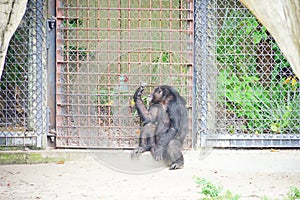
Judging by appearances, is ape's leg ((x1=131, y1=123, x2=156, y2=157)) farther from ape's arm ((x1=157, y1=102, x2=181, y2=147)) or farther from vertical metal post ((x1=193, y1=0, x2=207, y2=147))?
vertical metal post ((x1=193, y1=0, x2=207, y2=147))

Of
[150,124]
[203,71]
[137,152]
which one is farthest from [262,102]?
[137,152]

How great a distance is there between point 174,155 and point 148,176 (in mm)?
524

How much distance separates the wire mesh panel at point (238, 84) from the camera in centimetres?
766

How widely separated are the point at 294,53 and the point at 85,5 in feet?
18.0

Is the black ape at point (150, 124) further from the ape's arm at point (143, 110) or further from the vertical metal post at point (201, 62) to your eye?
the vertical metal post at point (201, 62)

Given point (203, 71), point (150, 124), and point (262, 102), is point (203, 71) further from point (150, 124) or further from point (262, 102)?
point (150, 124)

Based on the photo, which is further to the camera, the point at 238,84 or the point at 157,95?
the point at 238,84

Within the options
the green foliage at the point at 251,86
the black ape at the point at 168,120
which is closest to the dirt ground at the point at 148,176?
the black ape at the point at 168,120

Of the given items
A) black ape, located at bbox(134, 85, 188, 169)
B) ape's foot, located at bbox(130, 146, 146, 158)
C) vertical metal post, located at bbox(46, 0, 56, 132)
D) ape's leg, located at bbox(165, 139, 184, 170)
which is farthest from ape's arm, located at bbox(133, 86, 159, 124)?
vertical metal post, located at bbox(46, 0, 56, 132)

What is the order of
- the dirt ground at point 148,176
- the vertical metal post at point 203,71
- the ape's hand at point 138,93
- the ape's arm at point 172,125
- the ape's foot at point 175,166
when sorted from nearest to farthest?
the dirt ground at point 148,176 < the ape's foot at point 175,166 < the ape's arm at point 172,125 < the ape's hand at point 138,93 < the vertical metal post at point 203,71

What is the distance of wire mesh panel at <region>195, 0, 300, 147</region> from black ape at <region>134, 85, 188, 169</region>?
35cm

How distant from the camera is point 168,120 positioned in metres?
7.54

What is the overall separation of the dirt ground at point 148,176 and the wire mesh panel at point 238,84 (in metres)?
0.29

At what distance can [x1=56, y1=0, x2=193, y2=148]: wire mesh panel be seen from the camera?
7.67 meters
